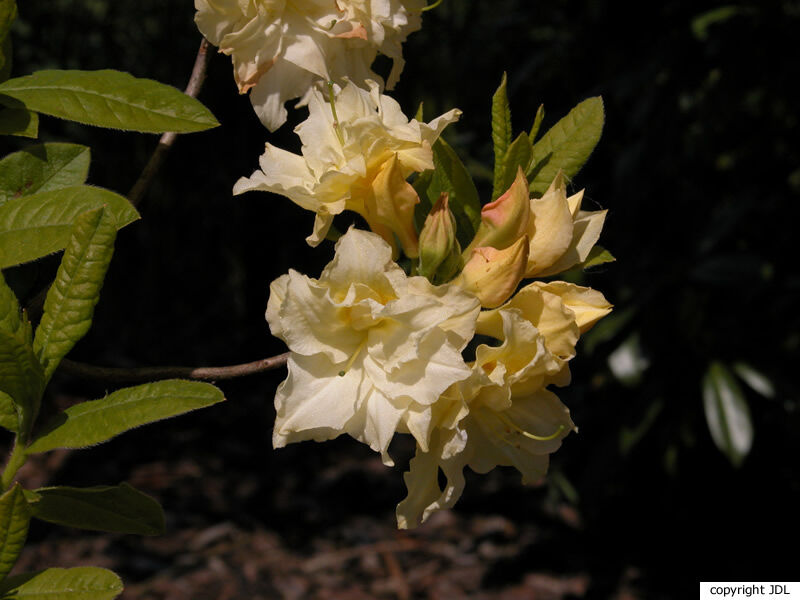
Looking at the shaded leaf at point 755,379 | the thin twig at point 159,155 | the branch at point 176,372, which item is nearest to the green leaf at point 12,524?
the branch at point 176,372

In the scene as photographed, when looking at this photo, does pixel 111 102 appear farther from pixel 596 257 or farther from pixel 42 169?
pixel 596 257

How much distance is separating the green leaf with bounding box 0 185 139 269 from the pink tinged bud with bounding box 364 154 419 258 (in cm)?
22

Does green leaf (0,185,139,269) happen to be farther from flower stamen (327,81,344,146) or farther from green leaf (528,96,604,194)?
green leaf (528,96,604,194)

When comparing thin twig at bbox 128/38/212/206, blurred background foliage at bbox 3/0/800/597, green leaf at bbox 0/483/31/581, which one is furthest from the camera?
blurred background foliage at bbox 3/0/800/597

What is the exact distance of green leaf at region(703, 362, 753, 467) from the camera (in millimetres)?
2457

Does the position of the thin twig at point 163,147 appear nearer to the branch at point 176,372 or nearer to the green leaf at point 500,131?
the branch at point 176,372

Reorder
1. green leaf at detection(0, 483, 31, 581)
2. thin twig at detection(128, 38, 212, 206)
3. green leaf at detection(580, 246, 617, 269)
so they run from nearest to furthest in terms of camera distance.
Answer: green leaf at detection(0, 483, 31, 581)
green leaf at detection(580, 246, 617, 269)
thin twig at detection(128, 38, 212, 206)

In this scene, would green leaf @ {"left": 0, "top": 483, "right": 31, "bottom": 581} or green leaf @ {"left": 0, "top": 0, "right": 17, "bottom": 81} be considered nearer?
green leaf @ {"left": 0, "top": 483, "right": 31, "bottom": 581}

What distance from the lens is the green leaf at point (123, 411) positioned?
0.72 m

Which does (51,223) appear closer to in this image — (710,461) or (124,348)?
(710,461)

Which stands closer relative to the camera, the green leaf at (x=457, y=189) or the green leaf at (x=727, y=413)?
the green leaf at (x=457, y=189)

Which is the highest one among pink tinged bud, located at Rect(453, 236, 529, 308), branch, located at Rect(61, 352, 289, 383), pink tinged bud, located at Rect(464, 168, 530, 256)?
pink tinged bud, located at Rect(464, 168, 530, 256)

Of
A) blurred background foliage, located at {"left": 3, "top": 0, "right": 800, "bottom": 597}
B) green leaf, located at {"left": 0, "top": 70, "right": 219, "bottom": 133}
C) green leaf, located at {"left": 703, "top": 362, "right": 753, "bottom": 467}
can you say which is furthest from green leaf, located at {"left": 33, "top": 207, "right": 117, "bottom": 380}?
green leaf, located at {"left": 703, "top": 362, "right": 753, "bottom": 467}

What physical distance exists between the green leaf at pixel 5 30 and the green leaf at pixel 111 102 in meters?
0.03
